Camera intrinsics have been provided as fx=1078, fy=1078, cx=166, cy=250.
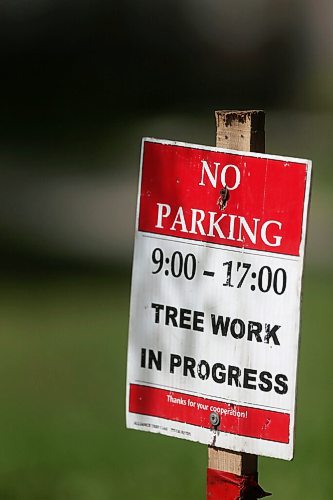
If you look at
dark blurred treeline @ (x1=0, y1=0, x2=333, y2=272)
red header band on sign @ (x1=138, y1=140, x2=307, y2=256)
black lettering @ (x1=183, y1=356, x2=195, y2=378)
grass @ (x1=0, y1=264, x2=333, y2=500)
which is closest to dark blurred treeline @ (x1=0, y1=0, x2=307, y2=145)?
dark blurred treeline @ (x1=0, y1=0, x2=333, y2=272)

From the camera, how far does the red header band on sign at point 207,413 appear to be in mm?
1781

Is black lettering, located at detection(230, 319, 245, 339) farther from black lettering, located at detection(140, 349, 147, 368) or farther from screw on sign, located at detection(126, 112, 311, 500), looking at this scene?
black lettering, located at detection(140, 349, 147, 368)

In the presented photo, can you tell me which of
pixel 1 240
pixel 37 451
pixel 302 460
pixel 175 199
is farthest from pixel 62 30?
pixel 175 199

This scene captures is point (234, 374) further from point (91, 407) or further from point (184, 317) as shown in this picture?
point (91, 407)

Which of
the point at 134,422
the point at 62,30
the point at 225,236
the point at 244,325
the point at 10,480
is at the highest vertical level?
the point at 62,30

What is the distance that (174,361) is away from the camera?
1.85 metres

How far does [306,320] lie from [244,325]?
3420 millimetres

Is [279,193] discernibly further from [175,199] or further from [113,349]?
[113,349]

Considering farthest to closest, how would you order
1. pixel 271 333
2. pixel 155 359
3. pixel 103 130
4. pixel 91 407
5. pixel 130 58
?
1. pixel 130 58
2. pixel 103 130
3. pixel 91 407
4. pixel 155 359
5. pixel 271 333

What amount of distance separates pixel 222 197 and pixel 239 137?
103mm

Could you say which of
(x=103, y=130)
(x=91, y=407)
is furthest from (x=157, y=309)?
(x=103, y=130)

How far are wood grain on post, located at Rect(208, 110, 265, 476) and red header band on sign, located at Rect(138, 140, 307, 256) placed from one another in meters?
0.03

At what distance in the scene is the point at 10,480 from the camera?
384 centimetres

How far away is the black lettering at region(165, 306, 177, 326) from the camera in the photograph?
1.84m
